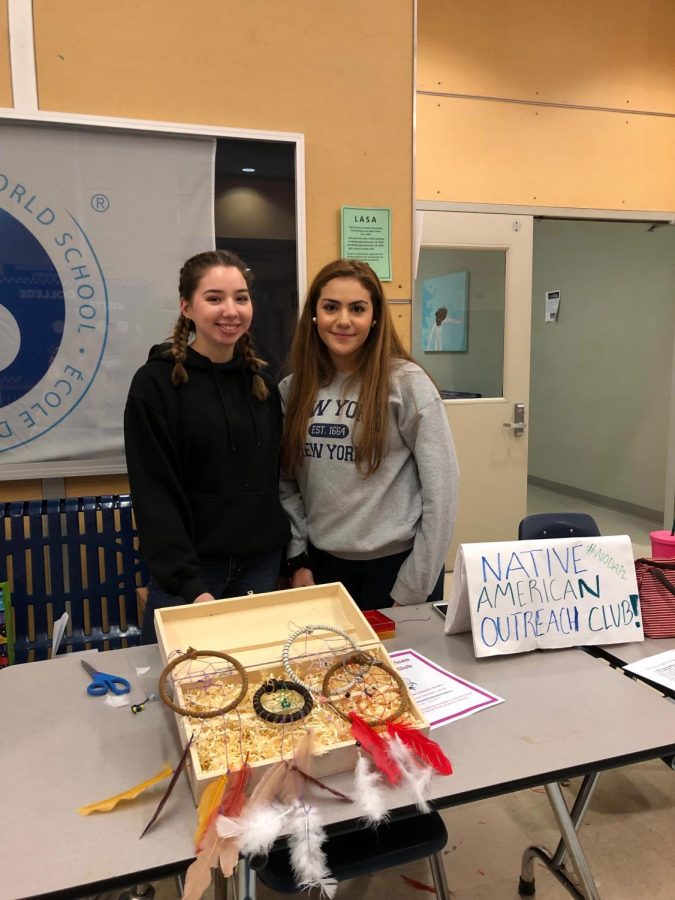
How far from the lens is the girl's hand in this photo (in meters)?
1.71

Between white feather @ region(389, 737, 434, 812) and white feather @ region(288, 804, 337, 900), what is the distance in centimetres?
14

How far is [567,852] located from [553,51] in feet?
13.3

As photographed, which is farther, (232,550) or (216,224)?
(216,224)

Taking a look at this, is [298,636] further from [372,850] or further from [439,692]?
[372,850]

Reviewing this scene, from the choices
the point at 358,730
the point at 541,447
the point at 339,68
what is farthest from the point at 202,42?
the point at 541,447

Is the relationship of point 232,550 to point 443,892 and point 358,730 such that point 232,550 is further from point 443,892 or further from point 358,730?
point 443,892

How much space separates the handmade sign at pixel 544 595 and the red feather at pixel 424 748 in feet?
1.28

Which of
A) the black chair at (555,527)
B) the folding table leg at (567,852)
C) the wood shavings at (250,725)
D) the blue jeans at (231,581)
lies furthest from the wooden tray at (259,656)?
the black chair at (555,527)

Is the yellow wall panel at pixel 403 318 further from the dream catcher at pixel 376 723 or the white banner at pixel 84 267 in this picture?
the dream catcher at pixel 376 723

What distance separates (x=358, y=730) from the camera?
961 mm

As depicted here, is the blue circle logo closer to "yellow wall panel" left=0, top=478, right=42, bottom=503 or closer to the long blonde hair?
"yellow wall panel" left=0, top=478, right=42, bottom=503

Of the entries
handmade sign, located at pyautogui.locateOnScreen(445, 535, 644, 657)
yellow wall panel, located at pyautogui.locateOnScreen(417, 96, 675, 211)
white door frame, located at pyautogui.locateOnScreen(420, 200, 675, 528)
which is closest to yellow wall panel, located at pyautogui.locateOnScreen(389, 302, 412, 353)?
white door frame, located at pyautogui.locateOnScreen(420, 200, 675, 528)

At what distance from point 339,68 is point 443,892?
8.23 ft

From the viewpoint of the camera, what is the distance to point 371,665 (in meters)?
1.13
